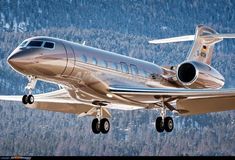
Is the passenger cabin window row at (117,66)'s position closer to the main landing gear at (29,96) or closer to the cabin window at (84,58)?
the cabin window at (84,58)

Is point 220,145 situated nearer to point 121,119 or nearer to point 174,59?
point 121,119

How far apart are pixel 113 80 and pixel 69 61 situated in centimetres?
201

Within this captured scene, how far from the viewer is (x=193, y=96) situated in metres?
23.4

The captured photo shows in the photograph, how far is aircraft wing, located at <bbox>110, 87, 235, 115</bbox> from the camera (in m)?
22.8

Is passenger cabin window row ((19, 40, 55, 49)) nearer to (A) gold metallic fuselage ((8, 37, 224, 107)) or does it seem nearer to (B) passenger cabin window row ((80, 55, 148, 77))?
(A) gold metallic fuselage ((8, 37, 224, 107))

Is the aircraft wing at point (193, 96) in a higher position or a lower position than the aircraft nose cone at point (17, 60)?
lower

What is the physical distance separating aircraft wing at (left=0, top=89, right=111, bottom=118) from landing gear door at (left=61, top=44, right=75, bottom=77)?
261 cm

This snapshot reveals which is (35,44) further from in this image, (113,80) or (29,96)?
(113,80)

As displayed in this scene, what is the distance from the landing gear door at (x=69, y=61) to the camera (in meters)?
21.6

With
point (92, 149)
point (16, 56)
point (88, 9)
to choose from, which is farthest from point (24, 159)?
point (88, 9)

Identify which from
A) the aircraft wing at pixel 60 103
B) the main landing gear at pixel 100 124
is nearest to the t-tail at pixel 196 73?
the main landing gear at pixel 100 124

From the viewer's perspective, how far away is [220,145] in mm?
34938

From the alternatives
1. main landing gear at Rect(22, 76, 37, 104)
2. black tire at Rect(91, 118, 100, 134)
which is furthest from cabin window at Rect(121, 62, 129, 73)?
main landing gear at Rect(22, 76, 37, 104)

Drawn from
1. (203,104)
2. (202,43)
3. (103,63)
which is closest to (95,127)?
(103,63)
